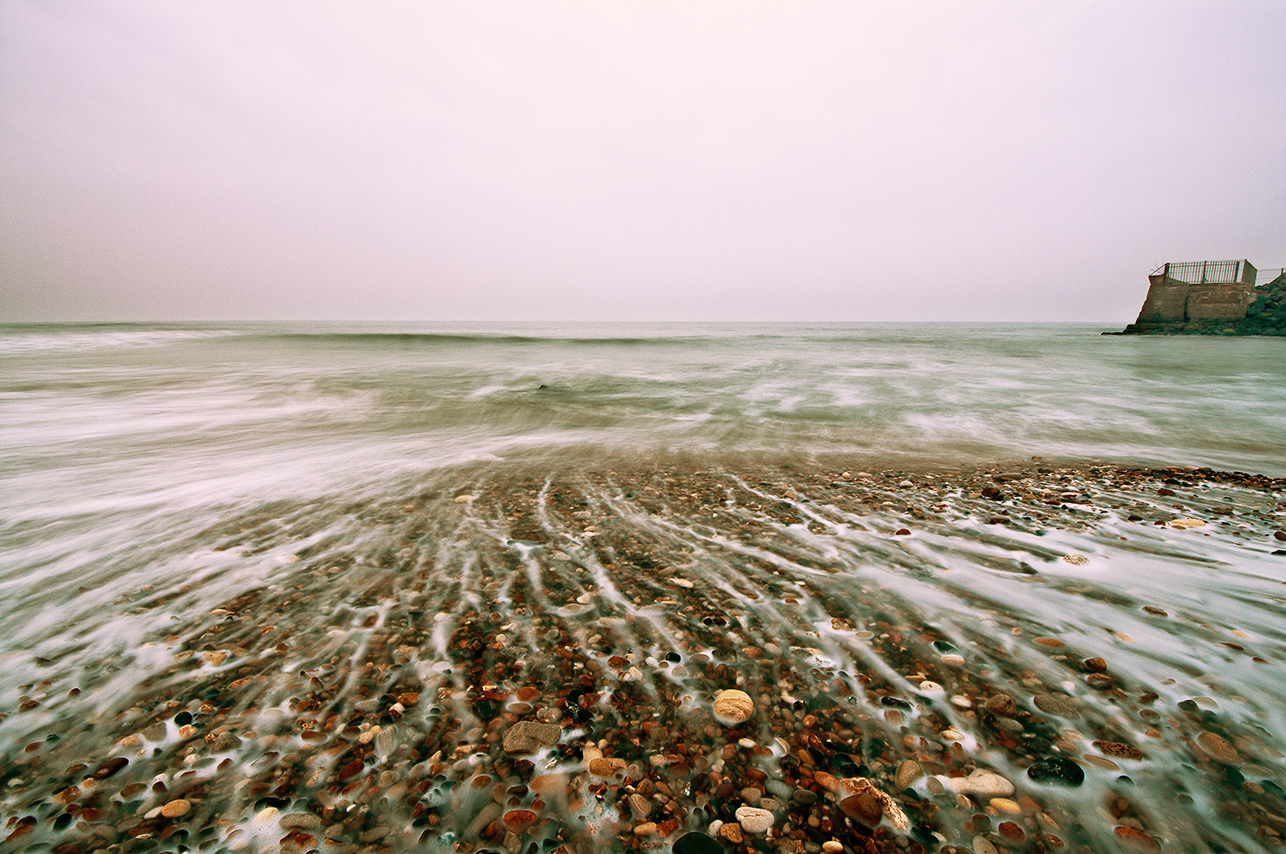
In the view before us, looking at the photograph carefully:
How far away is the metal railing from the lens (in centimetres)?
4203

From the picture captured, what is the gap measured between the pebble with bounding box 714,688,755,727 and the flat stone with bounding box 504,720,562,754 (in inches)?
25.0

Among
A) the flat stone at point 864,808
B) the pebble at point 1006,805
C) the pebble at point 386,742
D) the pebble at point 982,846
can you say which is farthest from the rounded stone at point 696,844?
the pebble at point 386,742

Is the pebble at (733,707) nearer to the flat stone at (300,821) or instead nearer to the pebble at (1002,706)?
the pebble at (1002,706)

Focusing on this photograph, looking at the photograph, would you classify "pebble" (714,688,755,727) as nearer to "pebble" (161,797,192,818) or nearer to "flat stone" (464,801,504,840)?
"flat stone" (464,801,504,840)

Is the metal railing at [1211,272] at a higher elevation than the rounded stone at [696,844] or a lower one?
higher

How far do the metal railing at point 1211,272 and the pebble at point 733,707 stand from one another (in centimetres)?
6426

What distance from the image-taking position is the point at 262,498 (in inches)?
182

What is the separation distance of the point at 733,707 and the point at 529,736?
0.81 metres

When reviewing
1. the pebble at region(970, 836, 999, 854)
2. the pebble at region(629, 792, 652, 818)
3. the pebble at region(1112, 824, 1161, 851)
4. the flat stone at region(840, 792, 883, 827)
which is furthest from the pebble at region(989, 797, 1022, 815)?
the pebble at region(629, 792, 652, 818)

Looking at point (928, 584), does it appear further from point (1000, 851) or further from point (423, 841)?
point (423, 841)

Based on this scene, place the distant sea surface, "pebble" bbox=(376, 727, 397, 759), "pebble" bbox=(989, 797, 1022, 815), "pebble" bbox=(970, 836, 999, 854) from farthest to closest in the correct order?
the distant sea surface
"pebble" bbox=(376, 727, 397, 759)
"pebble" bbox=(989, 797, 1022, 815)
"pebble" bbox=(970, 836, 999, 854)

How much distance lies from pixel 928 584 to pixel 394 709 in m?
2.90

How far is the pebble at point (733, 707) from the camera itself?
1.97 meters

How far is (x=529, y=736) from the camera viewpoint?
6.20 feet
